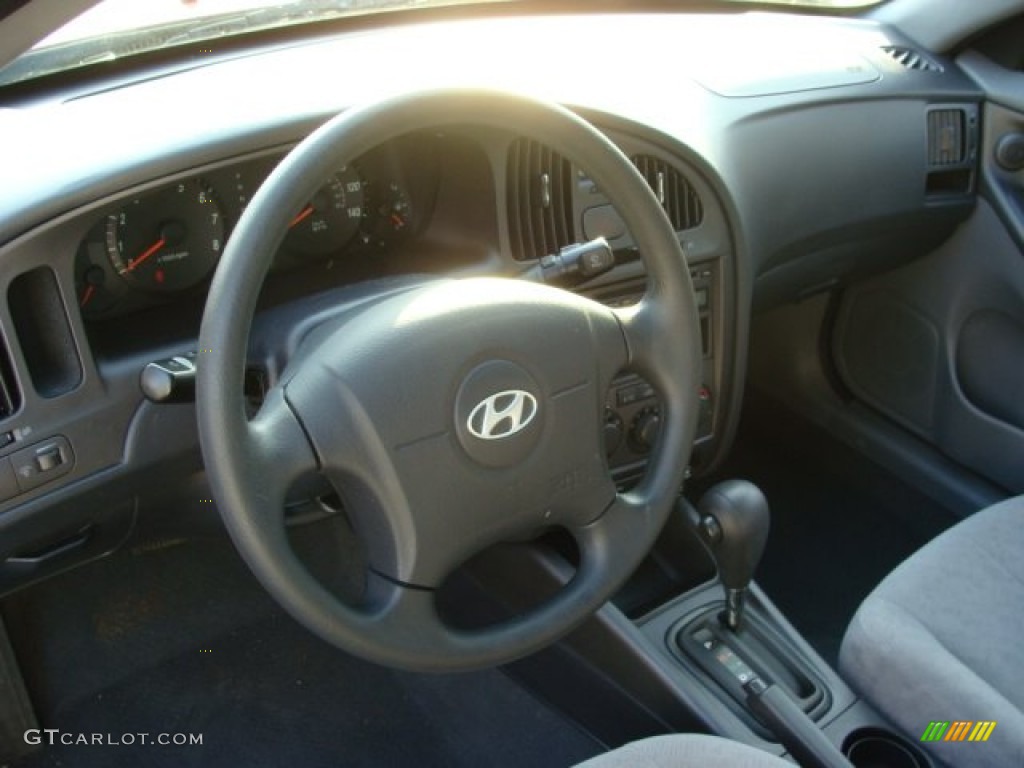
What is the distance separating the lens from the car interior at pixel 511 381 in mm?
1048

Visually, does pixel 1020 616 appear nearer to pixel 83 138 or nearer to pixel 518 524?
pixel 518 524

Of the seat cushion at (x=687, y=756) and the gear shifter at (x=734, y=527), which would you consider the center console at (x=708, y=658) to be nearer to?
the gear shifter at (x=734, y=527)

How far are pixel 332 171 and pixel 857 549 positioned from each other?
160 centimetres

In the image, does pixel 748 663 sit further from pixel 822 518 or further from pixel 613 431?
pixel 822 518

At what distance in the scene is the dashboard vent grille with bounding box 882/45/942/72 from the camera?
2.10 m

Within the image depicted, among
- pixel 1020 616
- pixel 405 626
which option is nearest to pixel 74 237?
pixel 405 626

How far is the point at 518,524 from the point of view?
112 centimetres

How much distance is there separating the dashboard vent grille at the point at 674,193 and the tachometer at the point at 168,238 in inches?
23.0

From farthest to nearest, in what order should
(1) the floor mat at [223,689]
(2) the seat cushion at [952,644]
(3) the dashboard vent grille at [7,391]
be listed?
(1) the floor mat at [223,689] < (2) the seat cushion at [952,644] < (3) the dashboard vent grille at [7,391]

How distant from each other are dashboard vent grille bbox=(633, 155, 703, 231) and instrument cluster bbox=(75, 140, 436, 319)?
0.30 m

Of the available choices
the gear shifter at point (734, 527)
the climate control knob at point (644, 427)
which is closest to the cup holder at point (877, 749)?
the gear shifter at point (734, 527)

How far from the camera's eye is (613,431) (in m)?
1.58

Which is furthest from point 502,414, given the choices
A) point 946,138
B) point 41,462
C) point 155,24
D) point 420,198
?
point 946,138

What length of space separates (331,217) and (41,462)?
0.49 m
